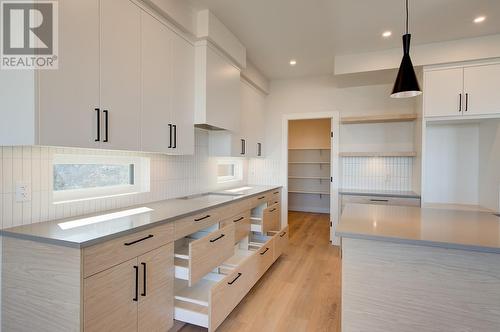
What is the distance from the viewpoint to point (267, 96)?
446 cm

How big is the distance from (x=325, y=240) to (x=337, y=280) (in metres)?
1.41

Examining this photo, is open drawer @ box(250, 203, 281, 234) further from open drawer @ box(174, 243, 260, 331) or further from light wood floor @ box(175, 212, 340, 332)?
open drawer @ box(174, 243, 260, 331)

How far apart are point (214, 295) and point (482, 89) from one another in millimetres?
3398

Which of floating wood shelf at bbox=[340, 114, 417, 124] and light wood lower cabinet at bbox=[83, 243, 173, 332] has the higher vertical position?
floating wood shelf at bbox=[340, 114, 417, 124]

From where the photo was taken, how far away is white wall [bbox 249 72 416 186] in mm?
3744

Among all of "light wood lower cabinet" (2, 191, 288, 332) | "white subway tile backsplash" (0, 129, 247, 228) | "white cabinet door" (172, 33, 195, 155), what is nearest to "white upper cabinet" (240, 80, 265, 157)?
"white cabinet door" (172, 33, 195, 155)

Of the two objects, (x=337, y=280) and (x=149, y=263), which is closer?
(x=149, y=263)

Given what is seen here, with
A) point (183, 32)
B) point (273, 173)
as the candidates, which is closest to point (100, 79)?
point (183, 32)

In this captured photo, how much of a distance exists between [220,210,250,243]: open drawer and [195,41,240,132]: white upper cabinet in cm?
92

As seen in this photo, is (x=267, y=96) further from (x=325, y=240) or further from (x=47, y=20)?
(x=47, y=20)

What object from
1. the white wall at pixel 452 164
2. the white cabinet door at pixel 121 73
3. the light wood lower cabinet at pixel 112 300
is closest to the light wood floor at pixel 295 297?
the light wood lower cabinet at pixel 112 300

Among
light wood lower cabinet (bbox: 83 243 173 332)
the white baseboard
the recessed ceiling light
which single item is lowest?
the white baseboard

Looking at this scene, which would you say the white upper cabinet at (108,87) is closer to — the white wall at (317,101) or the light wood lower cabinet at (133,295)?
the light wood lower cabinet at (133,295)

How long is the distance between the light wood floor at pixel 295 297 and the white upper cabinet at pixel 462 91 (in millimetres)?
2161
